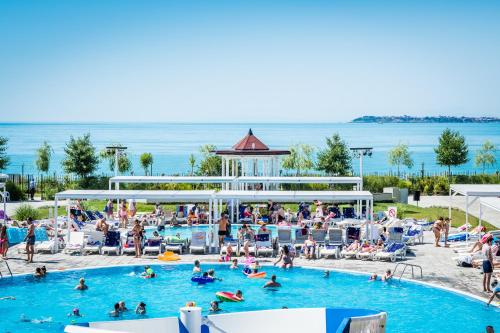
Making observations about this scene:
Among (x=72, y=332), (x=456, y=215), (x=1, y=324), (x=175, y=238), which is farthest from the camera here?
(x=456, y=215)

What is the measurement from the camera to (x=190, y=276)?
21594 millimetres

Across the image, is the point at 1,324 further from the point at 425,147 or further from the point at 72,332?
the point at 425,147

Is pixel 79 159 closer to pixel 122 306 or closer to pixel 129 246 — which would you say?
pixel 129 246

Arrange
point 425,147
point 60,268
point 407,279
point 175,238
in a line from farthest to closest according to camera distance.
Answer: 1. point 425,147
2. point 175,238
3. point 60,268
4. point 407,279

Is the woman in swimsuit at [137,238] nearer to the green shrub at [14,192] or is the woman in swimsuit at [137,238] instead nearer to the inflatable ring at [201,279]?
the inflatable ring at [201,279]

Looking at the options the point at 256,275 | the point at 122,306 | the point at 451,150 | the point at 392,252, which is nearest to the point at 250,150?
the point at 392,252

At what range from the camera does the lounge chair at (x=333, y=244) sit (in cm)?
2320

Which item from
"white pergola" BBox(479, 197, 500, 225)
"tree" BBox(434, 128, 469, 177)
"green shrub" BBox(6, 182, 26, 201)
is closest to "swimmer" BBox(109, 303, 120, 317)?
"white pergola" BBox(479, 197, 500, 225)

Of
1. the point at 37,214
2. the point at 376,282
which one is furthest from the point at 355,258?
the point at 37,214

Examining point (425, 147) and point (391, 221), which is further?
point (425, 147)

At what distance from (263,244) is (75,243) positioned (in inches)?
238

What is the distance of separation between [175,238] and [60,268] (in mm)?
4114

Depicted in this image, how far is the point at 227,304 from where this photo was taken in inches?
729

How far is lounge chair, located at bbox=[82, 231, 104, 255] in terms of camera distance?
2381 cm
